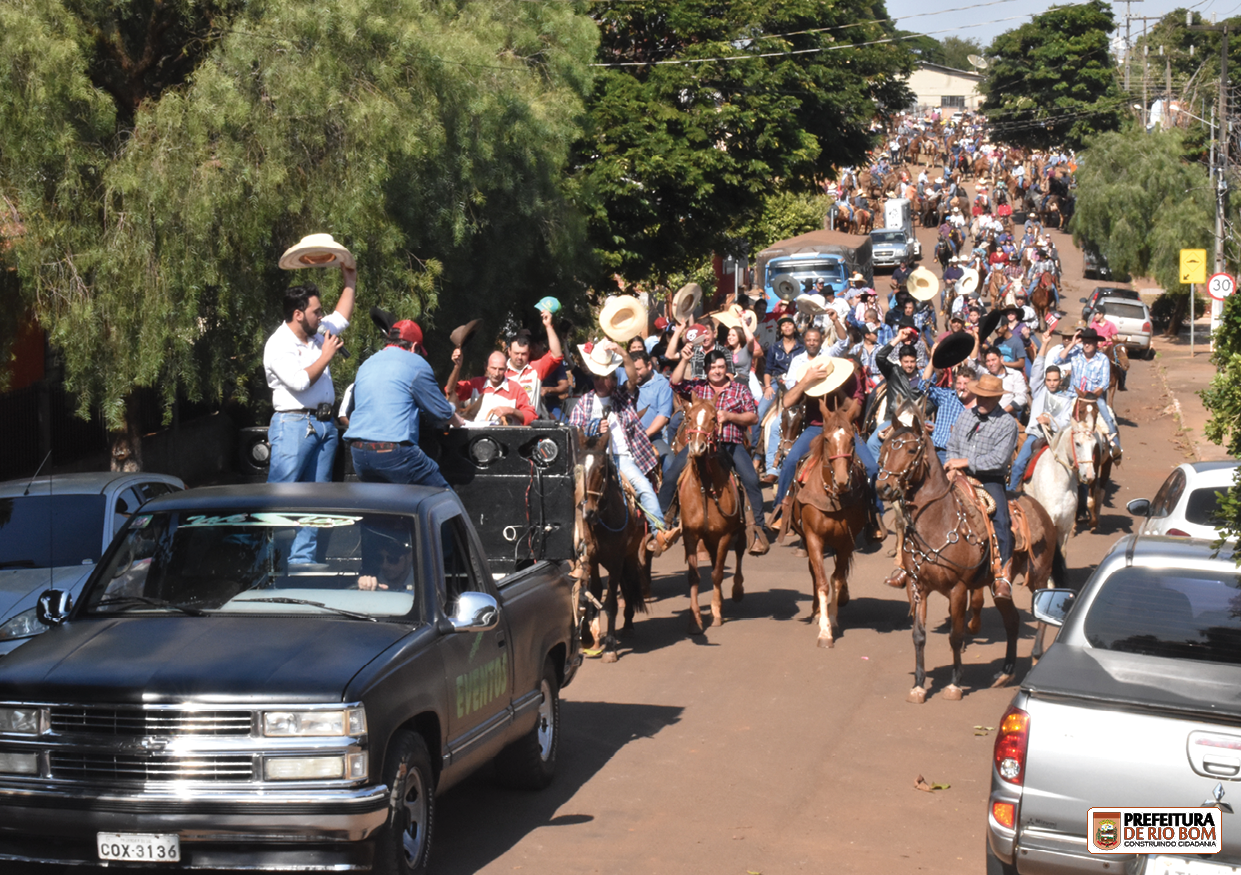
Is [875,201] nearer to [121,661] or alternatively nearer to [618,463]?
[618,463]

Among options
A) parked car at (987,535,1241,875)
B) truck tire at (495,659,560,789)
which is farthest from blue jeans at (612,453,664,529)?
parked car at (987,535,1241,875)

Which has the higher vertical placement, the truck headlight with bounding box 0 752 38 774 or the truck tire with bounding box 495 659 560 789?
the truck headlight with bounding box 0 752 38 774

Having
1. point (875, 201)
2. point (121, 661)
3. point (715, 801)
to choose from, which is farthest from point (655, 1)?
point (875, 201)

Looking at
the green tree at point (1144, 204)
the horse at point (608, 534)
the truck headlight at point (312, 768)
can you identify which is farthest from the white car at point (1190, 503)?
the green tree at point (1144, 204)

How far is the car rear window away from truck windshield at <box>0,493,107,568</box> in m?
7.29

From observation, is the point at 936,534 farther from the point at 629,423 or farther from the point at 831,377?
the point at 629,423

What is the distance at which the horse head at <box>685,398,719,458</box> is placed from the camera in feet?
43.4

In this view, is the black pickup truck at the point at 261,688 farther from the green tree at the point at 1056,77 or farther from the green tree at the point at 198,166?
the green tree at the point at 1056,77

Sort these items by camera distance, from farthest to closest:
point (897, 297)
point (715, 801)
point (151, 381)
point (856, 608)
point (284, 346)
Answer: point (897, 297)
point (856, 608)
point (151, 381)
point (284, 346)
point (715, 801)

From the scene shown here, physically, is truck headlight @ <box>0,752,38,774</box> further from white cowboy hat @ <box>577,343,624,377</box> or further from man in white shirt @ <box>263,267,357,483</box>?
white cowboy hat @ <box>577,343,624,377</box>

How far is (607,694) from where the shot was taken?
1131 centimetres

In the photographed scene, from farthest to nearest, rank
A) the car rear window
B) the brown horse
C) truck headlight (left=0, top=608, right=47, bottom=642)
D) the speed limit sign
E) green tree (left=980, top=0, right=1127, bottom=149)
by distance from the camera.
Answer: green tree (left=980, top=0, right=1127, bottom=149) < the speed limit sign < the brown horse < truck headlight (left=0, top=608, right=47, bottom=642) < the car rear window

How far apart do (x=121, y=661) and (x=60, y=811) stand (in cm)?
65

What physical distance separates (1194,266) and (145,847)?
3268cm
